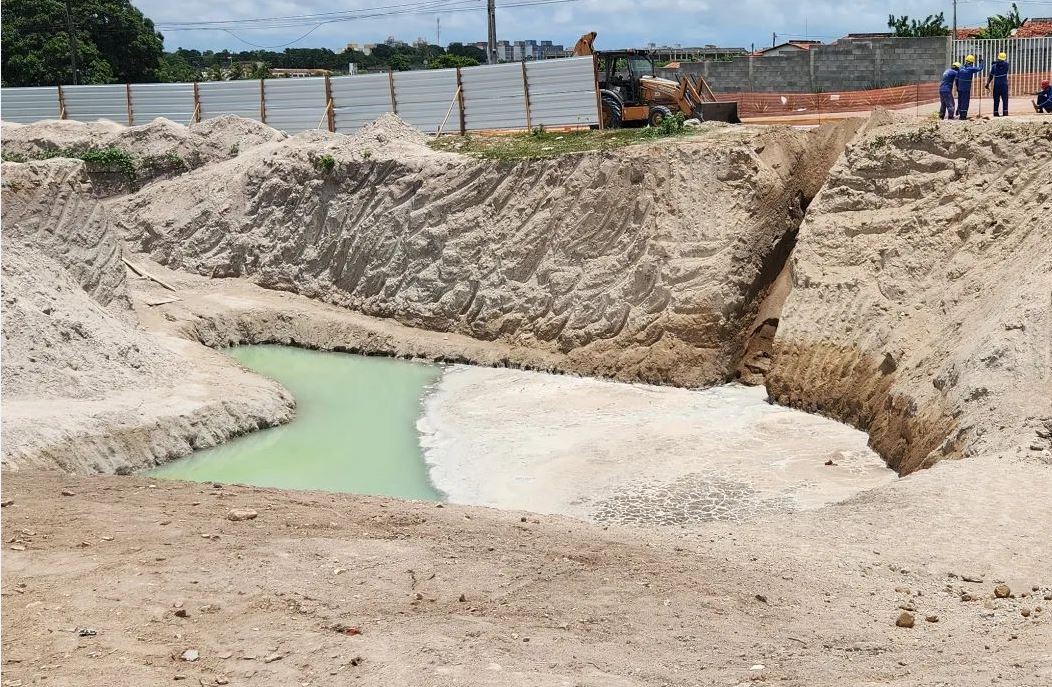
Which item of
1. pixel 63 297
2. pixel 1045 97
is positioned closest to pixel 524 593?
pixel 63 297

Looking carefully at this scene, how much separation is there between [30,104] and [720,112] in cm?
2290

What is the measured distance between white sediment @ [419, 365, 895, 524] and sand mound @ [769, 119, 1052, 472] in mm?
799

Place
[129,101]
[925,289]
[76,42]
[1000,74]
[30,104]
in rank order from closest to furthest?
[925,289] → [1000,74] → [129,101] → [30,104] → [76,42]

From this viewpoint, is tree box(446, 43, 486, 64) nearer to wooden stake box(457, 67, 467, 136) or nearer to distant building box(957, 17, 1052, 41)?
distant building box(957, 17, 1052, 41)

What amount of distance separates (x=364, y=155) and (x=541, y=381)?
8.18 meters

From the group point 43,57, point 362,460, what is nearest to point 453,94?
point 362,460

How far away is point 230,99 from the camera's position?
32.8 meters

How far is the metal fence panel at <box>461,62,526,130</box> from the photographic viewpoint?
89.8 feet

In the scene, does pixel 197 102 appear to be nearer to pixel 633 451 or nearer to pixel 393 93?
pixel 393 93

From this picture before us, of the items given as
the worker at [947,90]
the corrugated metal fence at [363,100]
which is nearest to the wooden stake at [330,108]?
the corrugated metal fence at [363,100]

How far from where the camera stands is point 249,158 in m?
27.5

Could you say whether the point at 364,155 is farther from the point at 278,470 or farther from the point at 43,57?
the point at 43,57

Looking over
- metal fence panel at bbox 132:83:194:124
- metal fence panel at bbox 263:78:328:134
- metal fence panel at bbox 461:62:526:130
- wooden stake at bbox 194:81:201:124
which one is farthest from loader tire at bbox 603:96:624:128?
metal fence panel at bbox 132:83:194:124

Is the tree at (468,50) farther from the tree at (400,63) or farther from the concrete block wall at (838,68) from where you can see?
the concrete block wall at (838,68)
